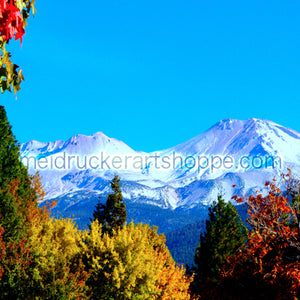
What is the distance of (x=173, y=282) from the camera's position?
4284 cm

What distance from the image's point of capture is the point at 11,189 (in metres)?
40.7

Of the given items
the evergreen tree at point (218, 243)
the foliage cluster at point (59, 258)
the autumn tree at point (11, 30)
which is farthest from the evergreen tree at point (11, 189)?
the autumn tree at point (11, 30)

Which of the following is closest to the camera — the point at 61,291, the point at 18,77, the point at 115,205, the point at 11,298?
the point at 18,77

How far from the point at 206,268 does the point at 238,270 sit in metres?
28.9

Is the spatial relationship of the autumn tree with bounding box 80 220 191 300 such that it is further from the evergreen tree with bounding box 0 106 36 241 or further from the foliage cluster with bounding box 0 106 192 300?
the evergreen tree with bounding box 0 106 36 241

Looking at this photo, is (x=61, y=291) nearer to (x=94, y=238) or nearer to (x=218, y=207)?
(x=94, y=238)

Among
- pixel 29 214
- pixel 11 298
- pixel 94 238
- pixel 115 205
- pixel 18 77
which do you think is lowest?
pixel 11 298

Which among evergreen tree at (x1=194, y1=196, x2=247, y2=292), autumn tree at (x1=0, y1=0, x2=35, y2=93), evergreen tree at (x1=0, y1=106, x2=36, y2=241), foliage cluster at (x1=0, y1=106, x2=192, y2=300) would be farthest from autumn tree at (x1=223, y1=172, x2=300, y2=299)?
evergreen tree at (x1=194, y1=196, x2=247, y2=292)

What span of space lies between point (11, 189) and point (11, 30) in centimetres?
3895

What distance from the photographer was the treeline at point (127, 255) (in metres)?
16.8

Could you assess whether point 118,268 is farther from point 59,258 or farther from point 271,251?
point 271,251

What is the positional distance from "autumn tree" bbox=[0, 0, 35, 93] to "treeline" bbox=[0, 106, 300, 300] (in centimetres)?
1109

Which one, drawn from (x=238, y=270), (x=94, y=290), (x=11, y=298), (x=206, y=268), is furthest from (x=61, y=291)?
(x=206, y=268)

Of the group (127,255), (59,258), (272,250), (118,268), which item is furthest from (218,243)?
(272,250)
